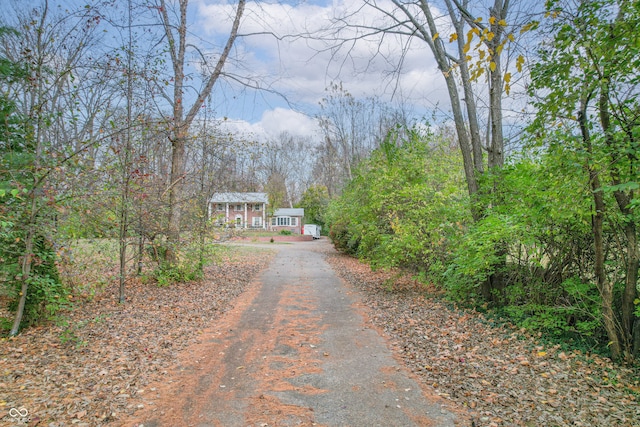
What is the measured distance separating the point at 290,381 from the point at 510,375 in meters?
2.70

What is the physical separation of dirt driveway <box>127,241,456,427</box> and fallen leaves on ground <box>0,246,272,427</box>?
356 millimetres

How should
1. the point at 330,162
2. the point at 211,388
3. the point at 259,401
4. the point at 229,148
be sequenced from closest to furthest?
1. the point at 259,401
2. the point at 211,388
3. the point at 229,148
4. the point at 330,162

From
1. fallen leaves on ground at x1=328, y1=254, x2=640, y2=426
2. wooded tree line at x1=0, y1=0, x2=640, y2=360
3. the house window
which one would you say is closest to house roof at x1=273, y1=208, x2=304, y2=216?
the house window

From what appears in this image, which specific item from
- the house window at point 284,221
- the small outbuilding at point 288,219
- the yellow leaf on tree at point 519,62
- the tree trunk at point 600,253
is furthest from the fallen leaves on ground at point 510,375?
the house window at point 284,221

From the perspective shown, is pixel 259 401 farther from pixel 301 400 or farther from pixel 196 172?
pixel 196 172

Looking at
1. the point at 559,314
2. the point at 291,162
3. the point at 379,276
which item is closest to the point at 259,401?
the point at 559,314

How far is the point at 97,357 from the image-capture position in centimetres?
504

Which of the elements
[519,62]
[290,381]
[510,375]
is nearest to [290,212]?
[290,381]

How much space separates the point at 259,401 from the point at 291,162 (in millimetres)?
55080

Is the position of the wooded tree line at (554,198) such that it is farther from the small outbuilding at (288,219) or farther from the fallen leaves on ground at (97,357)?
the small outbuilding at (288,219)

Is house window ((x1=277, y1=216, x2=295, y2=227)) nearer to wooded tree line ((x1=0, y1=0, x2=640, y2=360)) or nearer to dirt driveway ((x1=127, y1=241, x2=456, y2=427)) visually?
wooded tree line ((x1=0, y1=0, x2=640, y2=360))

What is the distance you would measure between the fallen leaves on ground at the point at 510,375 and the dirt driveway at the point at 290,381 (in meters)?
0.38

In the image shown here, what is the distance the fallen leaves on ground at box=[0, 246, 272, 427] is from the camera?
3721mm

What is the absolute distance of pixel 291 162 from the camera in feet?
190
